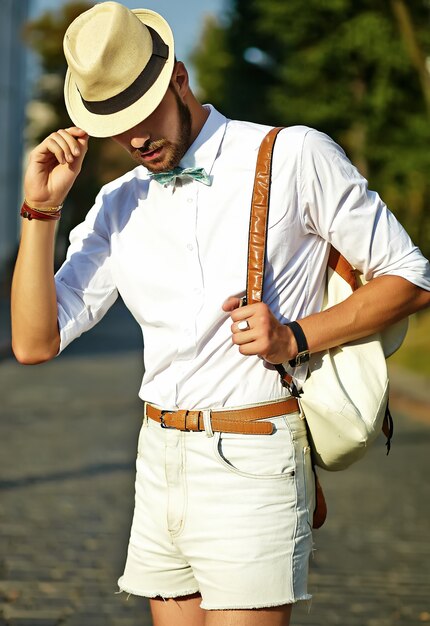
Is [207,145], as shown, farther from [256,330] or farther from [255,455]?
[255,455]

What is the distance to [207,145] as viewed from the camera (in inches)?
118

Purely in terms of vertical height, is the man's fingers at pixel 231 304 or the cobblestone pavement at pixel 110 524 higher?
the man's fingers at pixel 231 304

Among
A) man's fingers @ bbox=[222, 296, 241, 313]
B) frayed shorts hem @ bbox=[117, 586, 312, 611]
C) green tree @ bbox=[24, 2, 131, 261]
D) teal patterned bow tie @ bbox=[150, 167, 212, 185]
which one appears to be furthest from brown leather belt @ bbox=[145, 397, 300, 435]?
green tree @ bbox=[24, 2, 131, 261]

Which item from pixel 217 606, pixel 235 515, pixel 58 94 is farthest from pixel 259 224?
pixel 58 94

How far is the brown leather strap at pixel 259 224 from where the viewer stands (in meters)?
2.85

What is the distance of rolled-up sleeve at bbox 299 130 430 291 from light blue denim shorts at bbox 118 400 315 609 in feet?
1.38

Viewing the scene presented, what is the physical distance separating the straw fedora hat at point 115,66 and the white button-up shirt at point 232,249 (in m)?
A: 0.19

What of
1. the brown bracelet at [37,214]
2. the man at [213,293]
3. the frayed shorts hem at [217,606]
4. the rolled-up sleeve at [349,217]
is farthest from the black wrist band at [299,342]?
the brown bracelet at [37,214]

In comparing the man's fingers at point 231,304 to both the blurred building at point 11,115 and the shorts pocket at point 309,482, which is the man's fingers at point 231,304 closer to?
the shorts pocket at point 309,482

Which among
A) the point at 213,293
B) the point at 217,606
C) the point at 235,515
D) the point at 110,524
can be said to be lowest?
the point at 110,524

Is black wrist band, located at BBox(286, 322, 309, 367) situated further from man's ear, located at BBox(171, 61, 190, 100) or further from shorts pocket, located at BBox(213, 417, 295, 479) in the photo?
man's ear, located at BBox(171, 61, 190, 100)

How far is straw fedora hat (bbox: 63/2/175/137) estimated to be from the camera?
9.46ft

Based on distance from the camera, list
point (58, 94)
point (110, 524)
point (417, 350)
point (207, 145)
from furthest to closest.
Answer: point (58, 94)
point (417, 350)
point (110, 524)
point (207, 145)

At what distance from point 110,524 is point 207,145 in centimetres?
504
